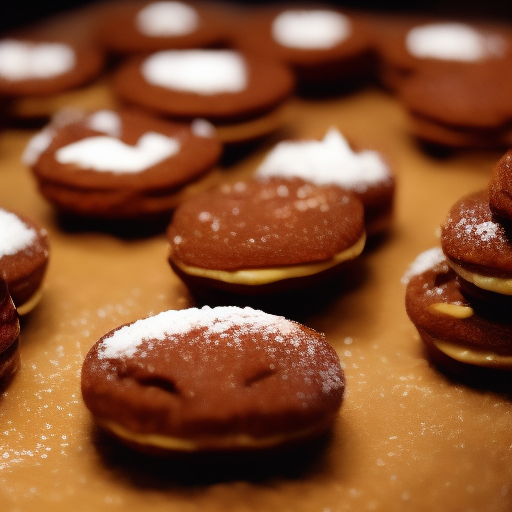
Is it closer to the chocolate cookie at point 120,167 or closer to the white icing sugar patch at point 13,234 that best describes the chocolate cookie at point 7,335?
the white icing sugar patch at point 13,234

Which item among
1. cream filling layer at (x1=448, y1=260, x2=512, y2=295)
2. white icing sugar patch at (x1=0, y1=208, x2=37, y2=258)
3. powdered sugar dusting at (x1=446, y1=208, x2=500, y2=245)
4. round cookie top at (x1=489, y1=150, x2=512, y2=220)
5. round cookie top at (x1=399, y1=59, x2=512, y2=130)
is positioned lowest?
white icing sugar patch at (x1=0, y1=208, x2=37, y2=258)

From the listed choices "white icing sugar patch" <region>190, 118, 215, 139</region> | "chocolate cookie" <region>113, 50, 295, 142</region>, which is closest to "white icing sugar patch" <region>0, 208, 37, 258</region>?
"white icing sugar patch" <region>190, 118, 215, 139</region>

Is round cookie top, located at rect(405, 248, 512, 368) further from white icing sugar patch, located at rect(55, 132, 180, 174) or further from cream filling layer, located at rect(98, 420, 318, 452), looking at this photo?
white icing sugar patch, located at rect(55, 132, 180, 174)

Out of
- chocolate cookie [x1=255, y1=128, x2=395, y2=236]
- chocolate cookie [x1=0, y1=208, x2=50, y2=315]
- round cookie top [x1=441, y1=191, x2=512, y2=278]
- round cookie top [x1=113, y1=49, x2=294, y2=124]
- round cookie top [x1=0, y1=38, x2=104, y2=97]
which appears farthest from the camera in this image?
round cookie top [x1=0, y1=38, x2=104, y2=97]

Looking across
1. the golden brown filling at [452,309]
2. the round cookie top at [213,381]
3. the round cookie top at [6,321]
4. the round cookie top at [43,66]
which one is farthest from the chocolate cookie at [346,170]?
the round cookie top at [43,66]

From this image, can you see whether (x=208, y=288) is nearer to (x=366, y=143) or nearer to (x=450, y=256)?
(x=450, y=256)

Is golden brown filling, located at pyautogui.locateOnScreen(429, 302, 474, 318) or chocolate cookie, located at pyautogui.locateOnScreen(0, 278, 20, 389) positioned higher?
golden brown filling, located at pyautogui.locateOnScreen(429, 302, 474, 318)

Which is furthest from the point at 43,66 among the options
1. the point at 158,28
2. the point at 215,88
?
the point at 215,88

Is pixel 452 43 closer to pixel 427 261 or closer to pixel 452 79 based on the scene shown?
pixel 452 79
